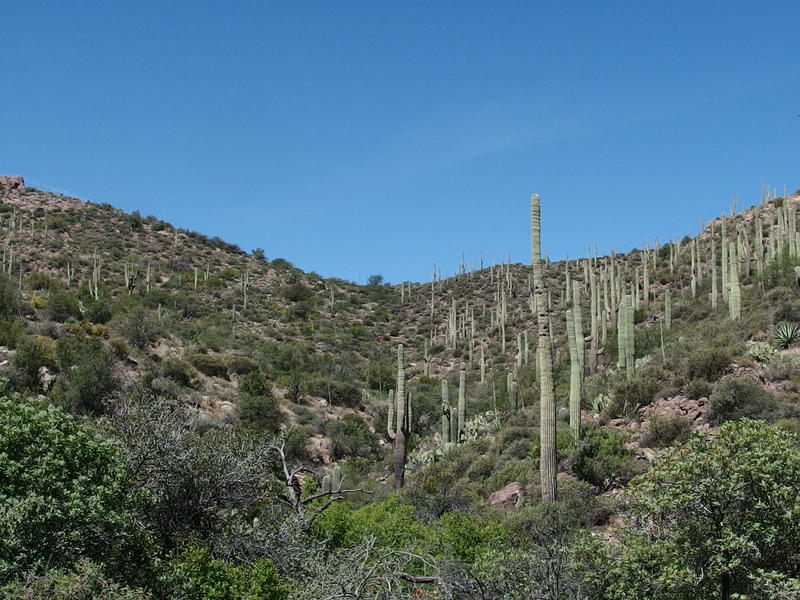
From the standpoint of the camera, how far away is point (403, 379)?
2284cm

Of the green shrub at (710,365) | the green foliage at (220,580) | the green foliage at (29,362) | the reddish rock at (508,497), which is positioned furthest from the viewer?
the green foliage at (29,362)

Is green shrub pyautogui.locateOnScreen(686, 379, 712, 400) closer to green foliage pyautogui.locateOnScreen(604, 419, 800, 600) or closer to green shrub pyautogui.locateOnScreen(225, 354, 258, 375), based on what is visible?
green foliage pyautogui.locateOnScreen(604, 419, 800, 600)

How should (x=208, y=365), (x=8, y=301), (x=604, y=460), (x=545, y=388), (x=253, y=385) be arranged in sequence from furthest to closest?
1. (x=208, y=365)
2. (x=253, y=385)
3. (x=8, y=301)
4. (x=604, y=460)
5. (x=545, y=388)

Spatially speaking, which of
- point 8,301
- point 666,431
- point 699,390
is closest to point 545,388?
point 666,431

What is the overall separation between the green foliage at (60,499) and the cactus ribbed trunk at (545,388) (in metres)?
7.26

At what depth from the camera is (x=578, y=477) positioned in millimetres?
16562

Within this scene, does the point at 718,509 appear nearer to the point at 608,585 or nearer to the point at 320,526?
the point at 608,585

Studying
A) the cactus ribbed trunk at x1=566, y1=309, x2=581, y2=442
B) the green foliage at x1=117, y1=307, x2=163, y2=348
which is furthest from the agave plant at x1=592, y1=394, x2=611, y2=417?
the green foliage at x1=117, y1=307, x2=163, y2=348

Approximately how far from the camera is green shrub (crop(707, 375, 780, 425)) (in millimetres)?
16188

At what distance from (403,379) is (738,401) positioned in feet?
31.2

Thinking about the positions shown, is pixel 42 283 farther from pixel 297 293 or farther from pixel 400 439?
pixel 400 439

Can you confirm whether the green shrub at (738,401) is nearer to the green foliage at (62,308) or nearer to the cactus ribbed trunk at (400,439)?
the cactus ribbed trunk at (400,439)

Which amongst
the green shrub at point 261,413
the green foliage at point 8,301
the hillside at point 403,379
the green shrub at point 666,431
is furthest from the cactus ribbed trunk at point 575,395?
the green foliage at point 8,301

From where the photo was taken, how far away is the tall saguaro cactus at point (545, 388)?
13.9 metres
